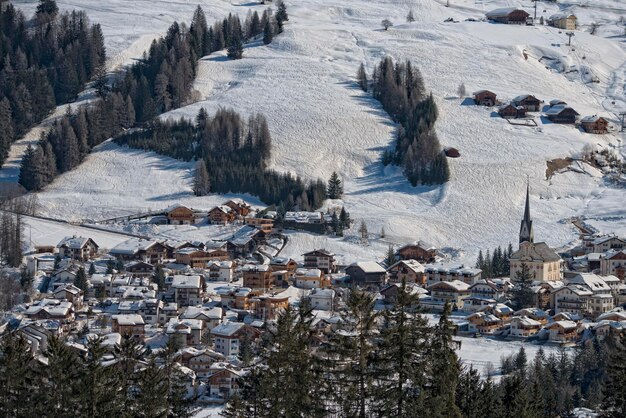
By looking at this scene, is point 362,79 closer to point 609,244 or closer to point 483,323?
point 609,244

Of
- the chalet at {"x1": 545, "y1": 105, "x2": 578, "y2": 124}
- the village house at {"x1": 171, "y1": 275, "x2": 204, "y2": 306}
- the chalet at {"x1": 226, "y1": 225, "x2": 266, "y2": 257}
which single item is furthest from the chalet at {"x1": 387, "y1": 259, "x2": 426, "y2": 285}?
the chalet at {"x1": 545, "y1": 105, "x2": 578, "y2": 124}

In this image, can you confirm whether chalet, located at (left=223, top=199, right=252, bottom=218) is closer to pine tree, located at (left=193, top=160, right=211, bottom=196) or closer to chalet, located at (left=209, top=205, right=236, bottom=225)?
chalet, located at (left=209, top=205, right=236, bottom=225)

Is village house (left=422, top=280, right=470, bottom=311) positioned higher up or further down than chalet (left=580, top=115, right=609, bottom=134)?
further down

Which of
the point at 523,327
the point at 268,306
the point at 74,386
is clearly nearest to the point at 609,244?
the point at 523,327

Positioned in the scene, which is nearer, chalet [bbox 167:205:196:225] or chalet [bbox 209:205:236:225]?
chalet [bbox 209:205:236:225]

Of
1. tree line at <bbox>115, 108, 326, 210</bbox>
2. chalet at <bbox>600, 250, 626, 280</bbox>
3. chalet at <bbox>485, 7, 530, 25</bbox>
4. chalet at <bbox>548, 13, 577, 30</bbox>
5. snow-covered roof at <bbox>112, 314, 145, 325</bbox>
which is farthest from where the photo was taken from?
chalet at <bbox>548, 13, 577, 30</bbox>

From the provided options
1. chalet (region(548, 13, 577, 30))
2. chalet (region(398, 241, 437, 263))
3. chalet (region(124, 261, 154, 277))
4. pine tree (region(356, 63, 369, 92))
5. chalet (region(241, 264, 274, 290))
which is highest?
chalet (region(548, 13, 577, 30))

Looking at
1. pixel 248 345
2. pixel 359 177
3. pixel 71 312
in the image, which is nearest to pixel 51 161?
pixel 359 177
